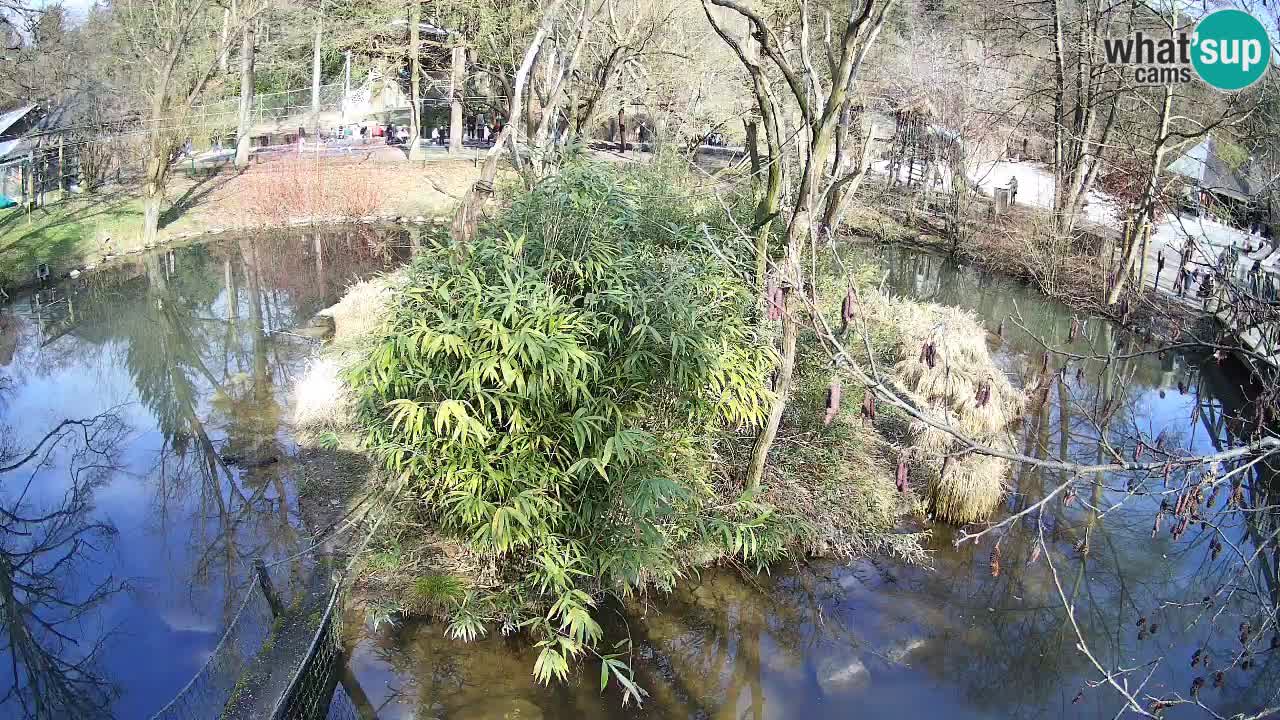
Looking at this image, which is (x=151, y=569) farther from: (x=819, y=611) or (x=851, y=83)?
(x=851, y=83)

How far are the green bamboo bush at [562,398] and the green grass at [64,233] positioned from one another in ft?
35.9

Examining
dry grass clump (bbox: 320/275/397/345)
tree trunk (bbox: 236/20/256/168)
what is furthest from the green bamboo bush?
tree trunk (bbox: 236/20/256/168)

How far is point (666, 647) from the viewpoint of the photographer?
6551mm

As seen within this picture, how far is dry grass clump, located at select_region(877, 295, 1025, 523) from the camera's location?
798cm

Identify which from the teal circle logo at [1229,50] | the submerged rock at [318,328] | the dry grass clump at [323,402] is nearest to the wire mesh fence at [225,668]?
the dry grass clump at [323,402]

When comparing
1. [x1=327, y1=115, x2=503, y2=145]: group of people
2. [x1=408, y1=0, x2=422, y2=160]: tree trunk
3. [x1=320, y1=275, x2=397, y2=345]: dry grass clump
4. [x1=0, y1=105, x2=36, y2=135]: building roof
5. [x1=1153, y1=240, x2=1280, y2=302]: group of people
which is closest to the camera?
[x1=1153, y1=240, x2=1280, y2=302]: group of people

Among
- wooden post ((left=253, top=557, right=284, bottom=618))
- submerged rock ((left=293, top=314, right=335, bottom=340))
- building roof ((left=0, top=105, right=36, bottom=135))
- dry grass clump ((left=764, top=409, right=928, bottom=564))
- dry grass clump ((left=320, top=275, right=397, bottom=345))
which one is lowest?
wooden post ((left=253, top=557, right=284, bottom=618))

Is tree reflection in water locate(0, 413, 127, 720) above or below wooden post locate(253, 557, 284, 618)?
below

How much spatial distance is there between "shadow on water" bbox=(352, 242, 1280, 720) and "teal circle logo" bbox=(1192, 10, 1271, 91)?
2622 mm

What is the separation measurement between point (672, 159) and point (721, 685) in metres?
6.12

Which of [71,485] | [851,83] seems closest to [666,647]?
[851,83]

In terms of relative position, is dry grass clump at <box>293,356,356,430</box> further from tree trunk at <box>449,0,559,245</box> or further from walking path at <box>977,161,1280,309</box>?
walking path at <box>977,161,1280,309</box>

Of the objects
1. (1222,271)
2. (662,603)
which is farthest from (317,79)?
(1222,271)

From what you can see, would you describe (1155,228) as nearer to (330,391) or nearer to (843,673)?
(843,673)
